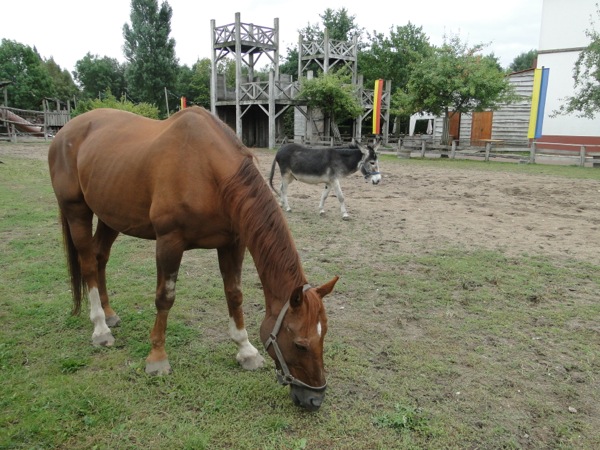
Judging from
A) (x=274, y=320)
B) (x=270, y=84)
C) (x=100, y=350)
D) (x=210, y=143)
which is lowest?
(x=100, y=350)

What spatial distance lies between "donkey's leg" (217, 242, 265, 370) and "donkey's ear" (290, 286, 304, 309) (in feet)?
3.03

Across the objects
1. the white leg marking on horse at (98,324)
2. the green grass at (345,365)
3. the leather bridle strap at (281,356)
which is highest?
the leather bridle strap at (281,356)

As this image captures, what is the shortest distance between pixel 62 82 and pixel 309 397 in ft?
207

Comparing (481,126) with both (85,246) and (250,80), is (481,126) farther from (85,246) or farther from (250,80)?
(85,246)

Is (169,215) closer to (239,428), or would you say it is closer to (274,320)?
(274,320)

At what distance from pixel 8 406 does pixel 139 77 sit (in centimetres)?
4238

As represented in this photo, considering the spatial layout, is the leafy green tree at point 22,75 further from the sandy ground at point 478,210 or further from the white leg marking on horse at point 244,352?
the white leg marking on horse at point 244,352

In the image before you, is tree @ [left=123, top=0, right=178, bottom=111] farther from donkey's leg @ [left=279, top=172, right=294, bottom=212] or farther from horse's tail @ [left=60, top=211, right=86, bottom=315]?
horse's tail @ [left=60, top=211, right=86, bottom=315]

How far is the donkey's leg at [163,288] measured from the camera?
2.96 meters

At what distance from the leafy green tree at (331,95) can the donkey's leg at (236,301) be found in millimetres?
20655

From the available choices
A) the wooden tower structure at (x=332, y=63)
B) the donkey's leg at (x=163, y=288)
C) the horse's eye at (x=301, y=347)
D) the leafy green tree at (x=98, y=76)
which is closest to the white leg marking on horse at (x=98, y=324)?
the donkey's leg at (x=163, y=288)

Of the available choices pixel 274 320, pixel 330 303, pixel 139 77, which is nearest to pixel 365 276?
pixel 330 303

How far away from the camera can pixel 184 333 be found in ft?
12.2

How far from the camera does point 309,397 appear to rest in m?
2.48
